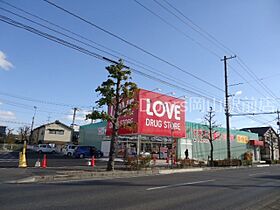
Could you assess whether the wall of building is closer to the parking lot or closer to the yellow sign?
the yellow sign

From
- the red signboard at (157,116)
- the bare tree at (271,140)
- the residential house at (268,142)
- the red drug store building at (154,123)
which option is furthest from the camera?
the residential house at (268,142)

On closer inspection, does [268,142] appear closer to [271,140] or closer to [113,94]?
[271,140]

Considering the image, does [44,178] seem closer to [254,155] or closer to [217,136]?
[217,136]

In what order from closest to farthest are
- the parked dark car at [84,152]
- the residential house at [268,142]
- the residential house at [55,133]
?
the parked dark car at [84,152] → the residential house at [268,142] → the residential house at [55,133]

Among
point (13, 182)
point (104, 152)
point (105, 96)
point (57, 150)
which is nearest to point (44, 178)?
point (13, 182)

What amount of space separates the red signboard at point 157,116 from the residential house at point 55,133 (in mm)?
38365

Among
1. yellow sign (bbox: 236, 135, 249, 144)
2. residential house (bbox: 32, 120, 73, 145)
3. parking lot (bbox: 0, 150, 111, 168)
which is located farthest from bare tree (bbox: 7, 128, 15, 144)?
yellow sign (bbox: 236, 135, 249, 144)

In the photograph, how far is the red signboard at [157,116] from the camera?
26.1 metres

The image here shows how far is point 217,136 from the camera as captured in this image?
128 ft

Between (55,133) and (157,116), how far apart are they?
43328mm

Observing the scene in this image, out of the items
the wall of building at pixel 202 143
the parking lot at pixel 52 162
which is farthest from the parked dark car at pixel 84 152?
the wall of building at pixel 202 143

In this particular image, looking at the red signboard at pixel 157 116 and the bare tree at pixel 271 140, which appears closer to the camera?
the red signboard at pixel 157 116

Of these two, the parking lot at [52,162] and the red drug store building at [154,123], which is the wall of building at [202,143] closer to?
the red drug store building at [154,123]

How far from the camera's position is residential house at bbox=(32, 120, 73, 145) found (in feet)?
209
